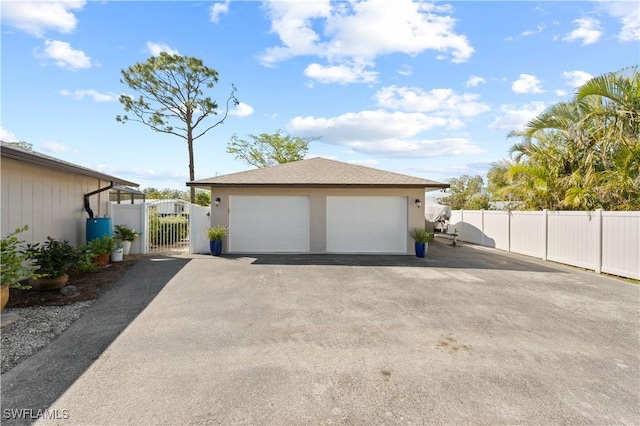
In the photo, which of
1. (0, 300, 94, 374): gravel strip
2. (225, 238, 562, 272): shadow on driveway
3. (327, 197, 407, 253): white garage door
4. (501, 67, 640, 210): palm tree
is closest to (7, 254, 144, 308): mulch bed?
(0, 300, 94, 374): gravel strip

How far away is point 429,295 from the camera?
19.4 feet

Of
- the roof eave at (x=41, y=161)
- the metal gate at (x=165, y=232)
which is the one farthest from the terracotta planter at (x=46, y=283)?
the metal gate at (x=165, y=232)

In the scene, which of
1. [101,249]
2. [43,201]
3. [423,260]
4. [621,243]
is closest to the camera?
[43,201]

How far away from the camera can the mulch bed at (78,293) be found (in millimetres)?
5129

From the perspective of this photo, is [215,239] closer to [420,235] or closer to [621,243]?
[420,235]

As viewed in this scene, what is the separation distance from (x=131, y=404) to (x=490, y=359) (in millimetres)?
3735

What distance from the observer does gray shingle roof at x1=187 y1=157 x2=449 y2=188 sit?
33.8ft

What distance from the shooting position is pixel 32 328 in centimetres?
414

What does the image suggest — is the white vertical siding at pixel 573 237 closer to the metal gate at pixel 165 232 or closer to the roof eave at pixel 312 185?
the roof eave at pixel 312 185

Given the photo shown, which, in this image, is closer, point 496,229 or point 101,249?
point 101,249

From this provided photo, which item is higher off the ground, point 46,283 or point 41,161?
point 41,161

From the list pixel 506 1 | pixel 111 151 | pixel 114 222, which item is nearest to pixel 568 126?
pixel 506 1

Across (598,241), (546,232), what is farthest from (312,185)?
(598,241)

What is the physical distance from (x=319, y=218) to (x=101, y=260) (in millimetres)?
6654
